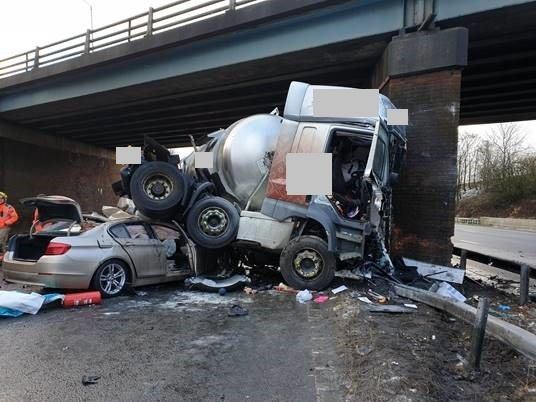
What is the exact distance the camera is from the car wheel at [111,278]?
6.74 m

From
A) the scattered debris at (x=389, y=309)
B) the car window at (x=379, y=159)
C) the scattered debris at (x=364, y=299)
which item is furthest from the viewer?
the car window at (x=379, y=159)

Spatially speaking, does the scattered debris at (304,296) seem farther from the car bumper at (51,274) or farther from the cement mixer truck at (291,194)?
the car bumper at (51,274)

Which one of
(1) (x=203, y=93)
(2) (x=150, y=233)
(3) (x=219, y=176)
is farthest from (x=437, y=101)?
(1) (x=203, y=93)

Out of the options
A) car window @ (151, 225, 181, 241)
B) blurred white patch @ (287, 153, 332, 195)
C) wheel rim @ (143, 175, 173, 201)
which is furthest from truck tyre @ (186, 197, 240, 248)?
blurred white patch @ (287, 153, 332, 195)

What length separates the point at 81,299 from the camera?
634cm

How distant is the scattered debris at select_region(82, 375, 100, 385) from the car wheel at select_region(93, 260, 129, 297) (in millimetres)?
3173

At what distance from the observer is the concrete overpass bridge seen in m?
9.00

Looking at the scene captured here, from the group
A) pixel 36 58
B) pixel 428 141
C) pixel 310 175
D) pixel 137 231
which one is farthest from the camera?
pixel 36 58

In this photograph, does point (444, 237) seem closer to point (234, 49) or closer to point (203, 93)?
point (234, 49)

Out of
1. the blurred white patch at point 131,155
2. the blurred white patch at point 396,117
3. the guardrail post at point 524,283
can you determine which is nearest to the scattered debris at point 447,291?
the guardrail post at point 524,283

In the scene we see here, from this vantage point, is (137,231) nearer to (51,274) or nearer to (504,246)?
(51,274)

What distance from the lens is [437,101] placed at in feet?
29.6

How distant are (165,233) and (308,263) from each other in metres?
2.70

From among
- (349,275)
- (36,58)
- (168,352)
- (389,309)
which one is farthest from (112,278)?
(36,58)
